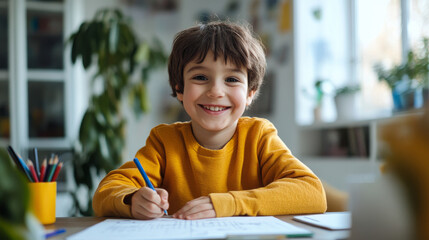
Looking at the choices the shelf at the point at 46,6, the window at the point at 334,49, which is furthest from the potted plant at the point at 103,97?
the shelf at the point at 46,6

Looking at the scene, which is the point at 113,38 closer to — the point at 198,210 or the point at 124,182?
the point at 124,182

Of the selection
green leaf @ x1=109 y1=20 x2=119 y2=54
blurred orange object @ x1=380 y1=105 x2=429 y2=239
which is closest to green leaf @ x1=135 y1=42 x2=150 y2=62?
green leaf @ x1=109 y1=20 x2=119 y2=54

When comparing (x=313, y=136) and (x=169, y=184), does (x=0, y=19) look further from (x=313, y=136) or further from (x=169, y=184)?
(x=169, y=184)

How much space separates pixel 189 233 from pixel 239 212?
0.69 feet

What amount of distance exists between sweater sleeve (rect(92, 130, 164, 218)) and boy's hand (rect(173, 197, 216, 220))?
121 millimetres

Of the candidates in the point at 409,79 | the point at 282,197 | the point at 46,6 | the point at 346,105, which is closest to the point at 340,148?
the point at 346,105

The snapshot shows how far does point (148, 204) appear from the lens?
2.64ft

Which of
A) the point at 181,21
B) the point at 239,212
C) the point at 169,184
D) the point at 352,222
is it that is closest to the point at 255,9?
the point at 181,21

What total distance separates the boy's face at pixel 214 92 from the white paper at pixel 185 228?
36 centimetres

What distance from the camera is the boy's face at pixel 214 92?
1.06m

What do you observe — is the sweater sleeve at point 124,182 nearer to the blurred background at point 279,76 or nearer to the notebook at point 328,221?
the notebook at point 328,221

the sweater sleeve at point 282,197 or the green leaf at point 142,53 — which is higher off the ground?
the green leaf at point 142,53

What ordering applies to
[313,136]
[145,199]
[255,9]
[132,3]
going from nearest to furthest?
[145,199]
[313,136]
[255,9]
[132,3]

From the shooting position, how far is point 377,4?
2777 millimetres
